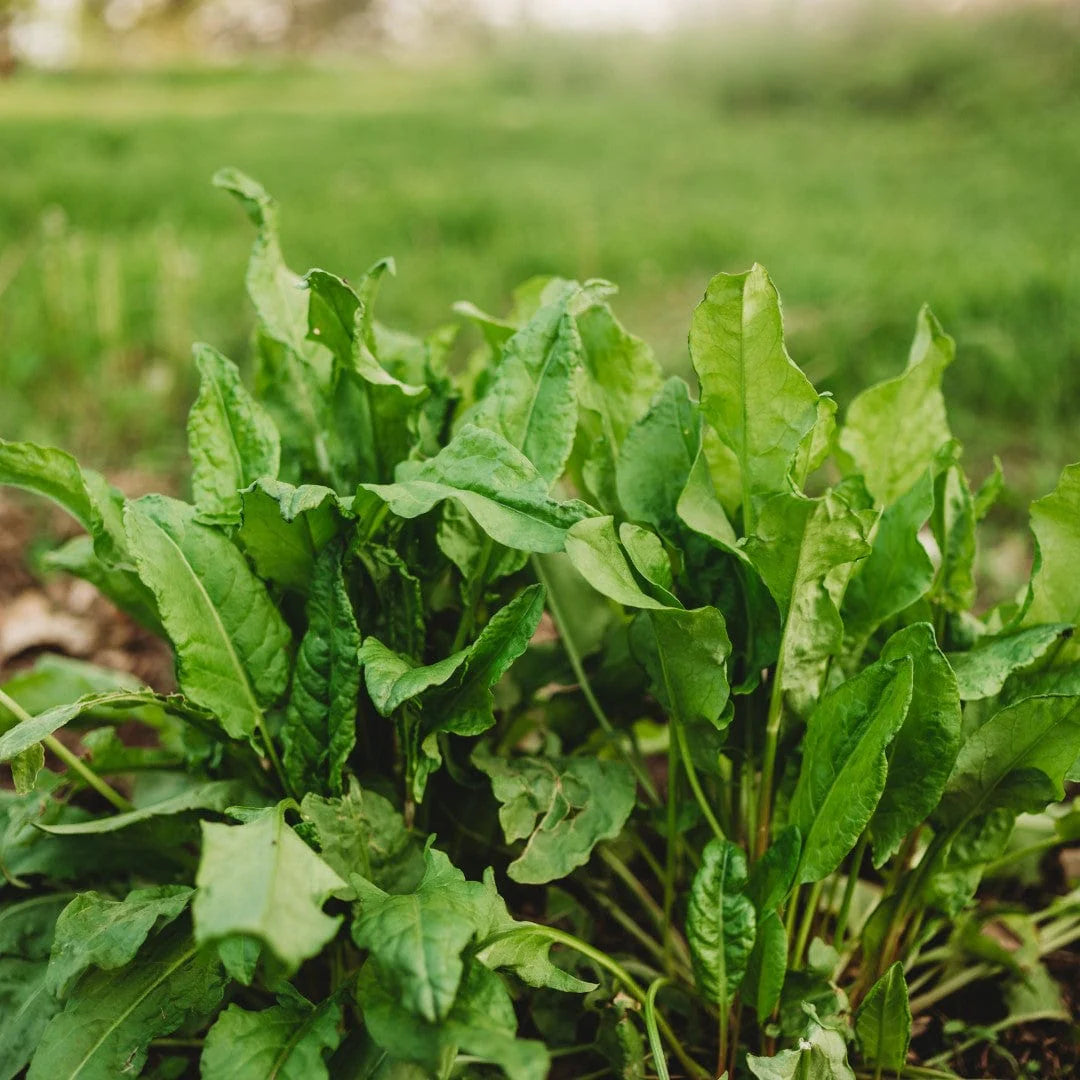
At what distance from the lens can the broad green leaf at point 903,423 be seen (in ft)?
4.30

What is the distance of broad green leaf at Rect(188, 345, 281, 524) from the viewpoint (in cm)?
125

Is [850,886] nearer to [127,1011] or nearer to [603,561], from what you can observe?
[603,561]

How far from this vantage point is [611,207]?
574 centimetres

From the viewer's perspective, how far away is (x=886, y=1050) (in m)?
1.07

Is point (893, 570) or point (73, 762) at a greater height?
point (893, 570)

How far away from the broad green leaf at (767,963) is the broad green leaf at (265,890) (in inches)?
17.7

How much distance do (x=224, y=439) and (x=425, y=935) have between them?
0.68m

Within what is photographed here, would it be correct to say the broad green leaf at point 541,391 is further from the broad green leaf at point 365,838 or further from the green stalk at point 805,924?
the green stalk at point 805,924

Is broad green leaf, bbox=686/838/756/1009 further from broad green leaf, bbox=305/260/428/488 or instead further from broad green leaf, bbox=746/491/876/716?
broad green leaf, bbox=305/260/428/488

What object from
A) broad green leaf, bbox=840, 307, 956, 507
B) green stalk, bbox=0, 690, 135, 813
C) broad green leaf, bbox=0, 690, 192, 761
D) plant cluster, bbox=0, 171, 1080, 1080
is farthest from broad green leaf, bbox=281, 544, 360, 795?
broad green leaf, bbox=840, 307, 956, 507

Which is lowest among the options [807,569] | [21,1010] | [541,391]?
[21,1010]

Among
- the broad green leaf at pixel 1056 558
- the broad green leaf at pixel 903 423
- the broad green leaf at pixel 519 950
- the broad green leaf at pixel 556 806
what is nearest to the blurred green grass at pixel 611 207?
the broad green leaf at pixel 903 423

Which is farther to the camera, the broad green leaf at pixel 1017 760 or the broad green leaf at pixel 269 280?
the broad green leaf at pixel 269 280

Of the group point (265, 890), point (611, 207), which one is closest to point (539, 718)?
point (265, 890)
